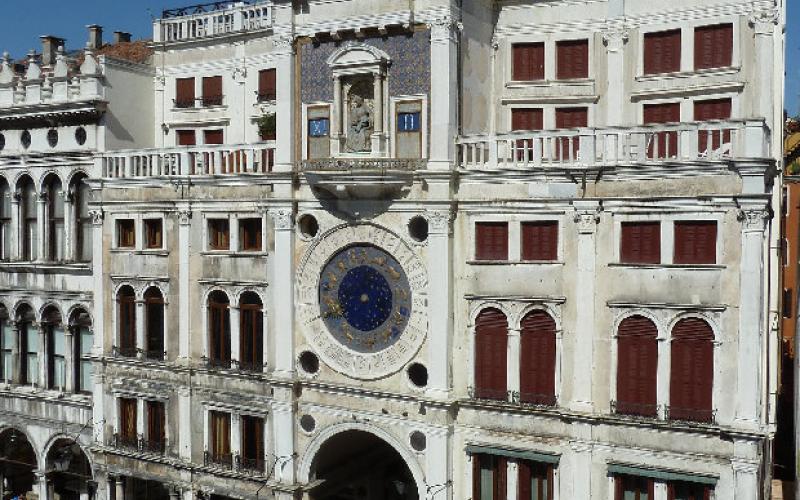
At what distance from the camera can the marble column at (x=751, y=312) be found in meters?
23.3

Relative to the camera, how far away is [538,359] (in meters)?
26.9

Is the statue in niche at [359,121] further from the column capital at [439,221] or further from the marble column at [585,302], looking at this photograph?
the marble column at [585,302]

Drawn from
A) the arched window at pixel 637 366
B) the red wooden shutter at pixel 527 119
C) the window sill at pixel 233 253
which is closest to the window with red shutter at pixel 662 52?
the red wooden shutter at pixel 527 119

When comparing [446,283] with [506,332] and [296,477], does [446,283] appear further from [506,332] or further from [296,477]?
[296,477]

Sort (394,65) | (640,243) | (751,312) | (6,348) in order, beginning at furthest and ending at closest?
(6,348), (394,65), (640,243), (751,312)

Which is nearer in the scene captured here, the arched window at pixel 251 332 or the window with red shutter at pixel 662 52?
the window with red shutter at pixel 662 52

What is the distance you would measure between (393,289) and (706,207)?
1036cm

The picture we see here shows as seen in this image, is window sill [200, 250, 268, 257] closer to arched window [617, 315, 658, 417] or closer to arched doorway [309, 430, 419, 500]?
arched doorway [309, 430, 419, 500]

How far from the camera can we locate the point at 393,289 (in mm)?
28812

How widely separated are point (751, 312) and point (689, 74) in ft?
29.7

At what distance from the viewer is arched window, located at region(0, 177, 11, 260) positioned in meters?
39.7

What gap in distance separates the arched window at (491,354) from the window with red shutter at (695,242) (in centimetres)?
587

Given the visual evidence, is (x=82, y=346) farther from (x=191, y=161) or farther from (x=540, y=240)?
(x=540, y=240)

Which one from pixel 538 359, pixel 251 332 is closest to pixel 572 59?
pixel 538 359
